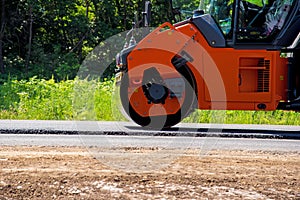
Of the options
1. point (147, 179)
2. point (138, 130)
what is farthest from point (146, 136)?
point (147, 179)

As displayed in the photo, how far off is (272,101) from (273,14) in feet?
4.72

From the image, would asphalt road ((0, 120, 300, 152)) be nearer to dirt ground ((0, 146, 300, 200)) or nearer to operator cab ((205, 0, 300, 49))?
operator cab ((205, 0, 300, 49))

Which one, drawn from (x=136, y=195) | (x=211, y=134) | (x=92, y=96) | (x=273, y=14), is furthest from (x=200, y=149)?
(x=92, y=96)

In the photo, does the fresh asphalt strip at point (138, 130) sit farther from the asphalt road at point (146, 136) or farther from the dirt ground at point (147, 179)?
the dirt ground at point (147, 179)

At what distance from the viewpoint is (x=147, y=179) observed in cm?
473

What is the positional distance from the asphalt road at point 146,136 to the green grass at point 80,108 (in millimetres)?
1270

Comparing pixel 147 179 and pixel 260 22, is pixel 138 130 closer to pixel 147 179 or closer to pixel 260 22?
pixel 260 22

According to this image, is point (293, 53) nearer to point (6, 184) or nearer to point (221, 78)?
point (221, 78)

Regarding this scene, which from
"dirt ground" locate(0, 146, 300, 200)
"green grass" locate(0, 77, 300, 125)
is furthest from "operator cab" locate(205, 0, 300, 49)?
"dirt ground" locate(0, 146, 300, 200)

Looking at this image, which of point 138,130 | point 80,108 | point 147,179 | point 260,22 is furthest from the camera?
point 80,108

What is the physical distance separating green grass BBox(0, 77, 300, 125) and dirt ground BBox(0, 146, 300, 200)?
5.19 m

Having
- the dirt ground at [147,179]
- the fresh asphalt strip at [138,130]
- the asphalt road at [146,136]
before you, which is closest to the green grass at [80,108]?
the fresh asphalt strip at [138,130]

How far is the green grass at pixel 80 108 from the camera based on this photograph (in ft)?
40.3

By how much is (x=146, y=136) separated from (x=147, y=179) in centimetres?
408
